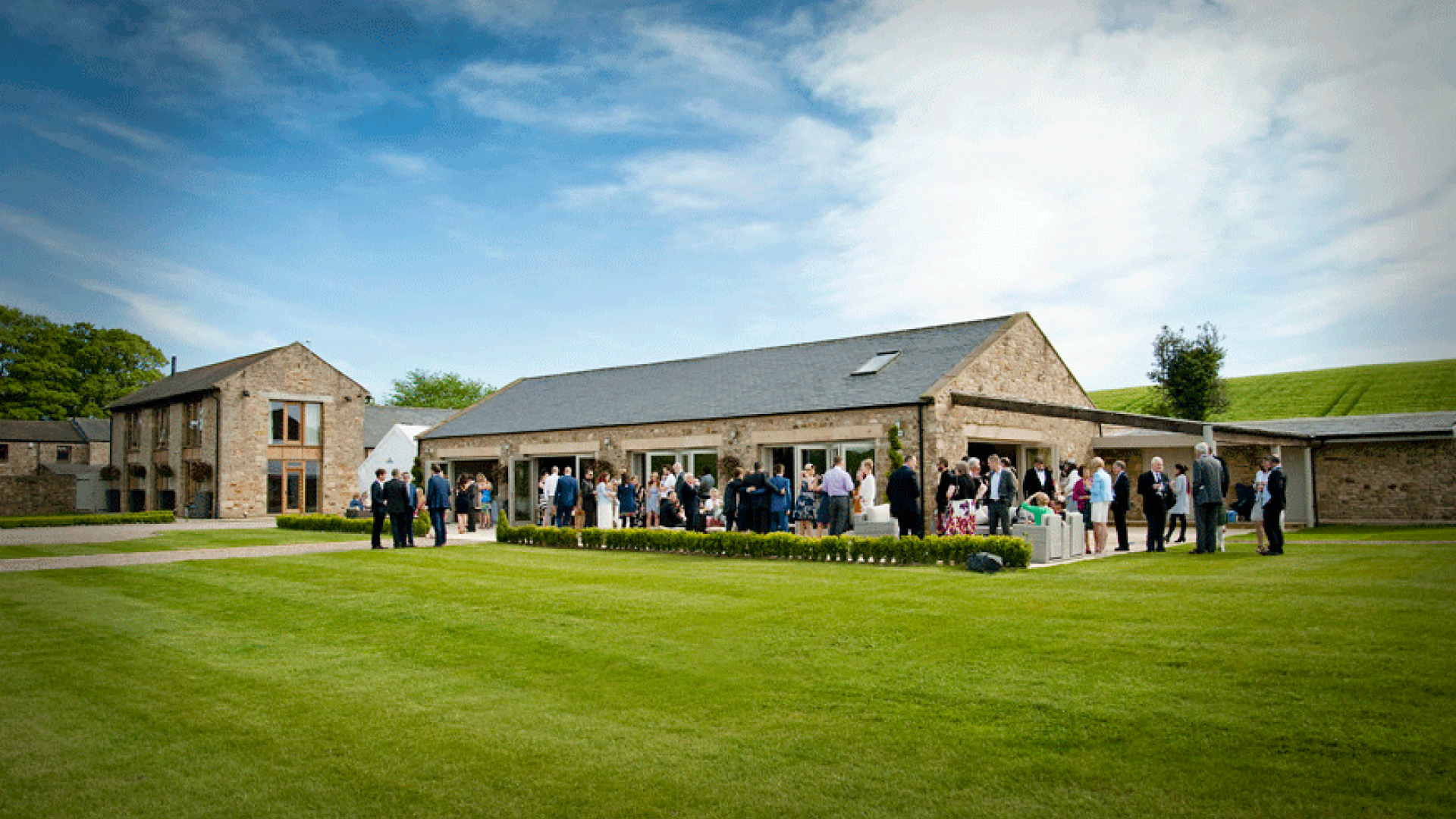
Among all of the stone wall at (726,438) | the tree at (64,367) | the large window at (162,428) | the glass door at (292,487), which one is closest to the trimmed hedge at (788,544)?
the stone wall at (726,438)

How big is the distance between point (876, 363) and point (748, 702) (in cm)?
1672

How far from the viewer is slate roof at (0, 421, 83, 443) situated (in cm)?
4575

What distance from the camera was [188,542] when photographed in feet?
59.8

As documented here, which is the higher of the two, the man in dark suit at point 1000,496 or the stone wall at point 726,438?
the stone wall at point 726,438

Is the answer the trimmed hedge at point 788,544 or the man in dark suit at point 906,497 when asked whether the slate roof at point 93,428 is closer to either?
the trimmed hedge at point 788,544

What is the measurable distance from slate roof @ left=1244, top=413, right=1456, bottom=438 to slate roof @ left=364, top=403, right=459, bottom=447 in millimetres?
34833

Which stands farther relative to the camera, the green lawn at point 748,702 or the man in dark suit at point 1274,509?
the man in dark suit at point 1274,509

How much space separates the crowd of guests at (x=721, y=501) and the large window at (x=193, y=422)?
20.9 metres

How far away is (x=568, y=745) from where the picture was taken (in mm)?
4535

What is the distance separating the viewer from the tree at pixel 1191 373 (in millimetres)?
43562

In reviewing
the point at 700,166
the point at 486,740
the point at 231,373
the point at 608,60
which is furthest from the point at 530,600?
the point at 231,373

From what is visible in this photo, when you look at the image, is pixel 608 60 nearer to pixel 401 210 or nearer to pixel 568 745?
pixel 401 210

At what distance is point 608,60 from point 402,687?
990 cm

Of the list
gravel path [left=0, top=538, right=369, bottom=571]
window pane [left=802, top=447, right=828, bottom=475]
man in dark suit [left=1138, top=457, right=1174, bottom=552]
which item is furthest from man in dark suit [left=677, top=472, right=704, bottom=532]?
man in dark suit [left=1138, top=457, right=1174, bottom=552]
